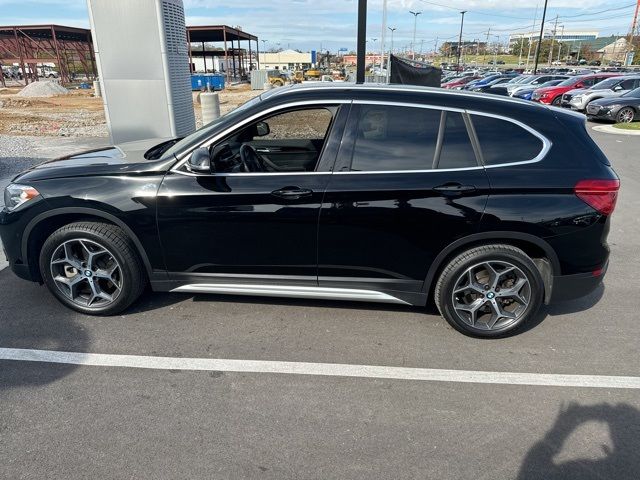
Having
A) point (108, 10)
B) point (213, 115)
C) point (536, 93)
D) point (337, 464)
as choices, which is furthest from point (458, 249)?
point (536, 93)

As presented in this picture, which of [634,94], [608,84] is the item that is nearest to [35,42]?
[608,84]

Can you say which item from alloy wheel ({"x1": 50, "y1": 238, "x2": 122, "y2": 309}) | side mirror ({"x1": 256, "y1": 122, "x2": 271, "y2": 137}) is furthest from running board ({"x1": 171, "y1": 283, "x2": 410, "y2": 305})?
side mirror ({"x1": 256, "y1": 122, "x2": 271, "y2": 137})

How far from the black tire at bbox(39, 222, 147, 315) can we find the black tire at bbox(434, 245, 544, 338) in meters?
2.40

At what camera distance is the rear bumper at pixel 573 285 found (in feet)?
11.0

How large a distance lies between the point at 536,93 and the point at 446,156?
22006 mm

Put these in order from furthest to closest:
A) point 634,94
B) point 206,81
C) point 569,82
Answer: point 206,81 → point 569,82 → point 634,94

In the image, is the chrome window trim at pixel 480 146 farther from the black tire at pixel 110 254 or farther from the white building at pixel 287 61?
the white building at pixel 287 61

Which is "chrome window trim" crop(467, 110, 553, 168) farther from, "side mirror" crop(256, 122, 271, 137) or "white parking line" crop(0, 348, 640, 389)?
"side mirror" crop(256, 122, 271, 137)

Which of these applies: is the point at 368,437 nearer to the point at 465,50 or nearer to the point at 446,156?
the point at 446,156

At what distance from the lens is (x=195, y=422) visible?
8.50 ft

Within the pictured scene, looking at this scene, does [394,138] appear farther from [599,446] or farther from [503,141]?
[599,446]

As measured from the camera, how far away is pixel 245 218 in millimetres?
3316

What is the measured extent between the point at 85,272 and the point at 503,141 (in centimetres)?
340

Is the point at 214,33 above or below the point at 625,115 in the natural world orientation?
above
